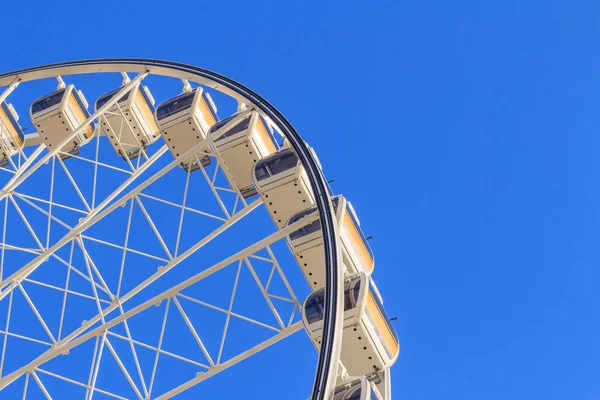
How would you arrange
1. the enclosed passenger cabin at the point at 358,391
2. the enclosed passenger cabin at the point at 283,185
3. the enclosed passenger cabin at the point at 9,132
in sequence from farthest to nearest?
1. the enclosed passenger cabin at the point at 9,132
2. the enclosed passenger cabin at the point at 283,185
3. the enclosed passenger cabin at the point at 358,391

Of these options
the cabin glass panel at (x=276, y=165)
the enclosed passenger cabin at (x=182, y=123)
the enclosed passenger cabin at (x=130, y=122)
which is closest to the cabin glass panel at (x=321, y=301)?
the cabin glass panel at (x=276, y=165)

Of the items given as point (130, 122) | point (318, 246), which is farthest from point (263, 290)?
point (130, 122)

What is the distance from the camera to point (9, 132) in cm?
2348

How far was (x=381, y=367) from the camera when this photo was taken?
590 inches

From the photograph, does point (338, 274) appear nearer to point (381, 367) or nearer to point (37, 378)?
point (381, 367)

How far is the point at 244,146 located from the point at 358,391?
6.57 metres

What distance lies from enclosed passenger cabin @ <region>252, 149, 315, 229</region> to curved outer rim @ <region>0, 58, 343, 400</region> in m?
0.85

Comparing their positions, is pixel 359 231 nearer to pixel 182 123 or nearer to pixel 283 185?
pixel 283 185

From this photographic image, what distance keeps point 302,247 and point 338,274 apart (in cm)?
288

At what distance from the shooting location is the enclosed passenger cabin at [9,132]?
925 inches

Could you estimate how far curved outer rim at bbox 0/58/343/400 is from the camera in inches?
486

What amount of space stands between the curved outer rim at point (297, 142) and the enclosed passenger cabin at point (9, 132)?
2.84 meters

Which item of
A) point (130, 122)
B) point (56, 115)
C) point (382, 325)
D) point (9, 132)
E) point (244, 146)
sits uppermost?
point (9, 132)

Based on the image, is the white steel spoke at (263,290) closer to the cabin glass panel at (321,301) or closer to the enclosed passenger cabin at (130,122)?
the cabin glass panel at (321,301)
